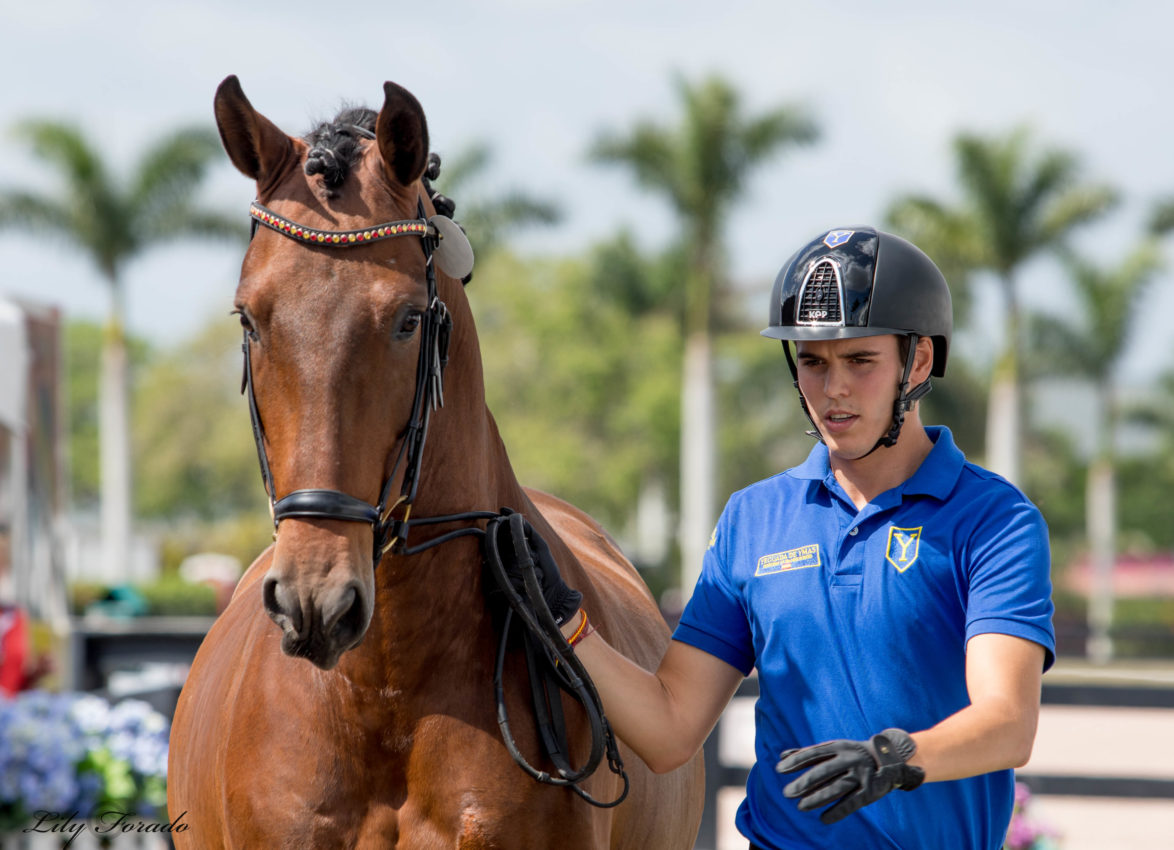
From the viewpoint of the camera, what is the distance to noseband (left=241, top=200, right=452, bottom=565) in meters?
2.21

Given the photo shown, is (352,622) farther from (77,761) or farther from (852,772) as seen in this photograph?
(77,761)

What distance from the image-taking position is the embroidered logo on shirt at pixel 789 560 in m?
2.51

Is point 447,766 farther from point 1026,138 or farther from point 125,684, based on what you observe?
point 1026,138

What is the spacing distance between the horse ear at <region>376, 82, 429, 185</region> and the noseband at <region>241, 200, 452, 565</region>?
91mm

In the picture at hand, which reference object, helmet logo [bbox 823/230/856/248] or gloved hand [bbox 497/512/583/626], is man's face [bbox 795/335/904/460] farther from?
gloved hand [bbox 497/512/583/626]

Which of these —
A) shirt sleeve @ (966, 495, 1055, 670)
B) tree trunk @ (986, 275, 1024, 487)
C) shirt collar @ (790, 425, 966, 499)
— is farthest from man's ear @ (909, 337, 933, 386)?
tree trunk @ (986, 275, 1024, 487)

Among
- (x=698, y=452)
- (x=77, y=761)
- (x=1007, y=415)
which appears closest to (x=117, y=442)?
(x=698, y=452)

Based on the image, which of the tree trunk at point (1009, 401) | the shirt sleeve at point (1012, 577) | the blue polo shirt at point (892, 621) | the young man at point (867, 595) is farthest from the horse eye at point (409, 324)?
the tree trunk at point (1009, 401)

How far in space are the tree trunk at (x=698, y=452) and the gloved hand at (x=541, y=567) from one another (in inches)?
919

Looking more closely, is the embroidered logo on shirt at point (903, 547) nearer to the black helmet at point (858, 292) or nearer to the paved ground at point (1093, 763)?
the black helmet at point (858, 292)

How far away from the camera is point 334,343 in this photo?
215cm

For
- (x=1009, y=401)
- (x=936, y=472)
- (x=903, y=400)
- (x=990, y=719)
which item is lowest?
(x=1009, y=401)

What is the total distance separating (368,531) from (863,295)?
3.46 feet

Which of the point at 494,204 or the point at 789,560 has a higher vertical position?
the point at 494,204
